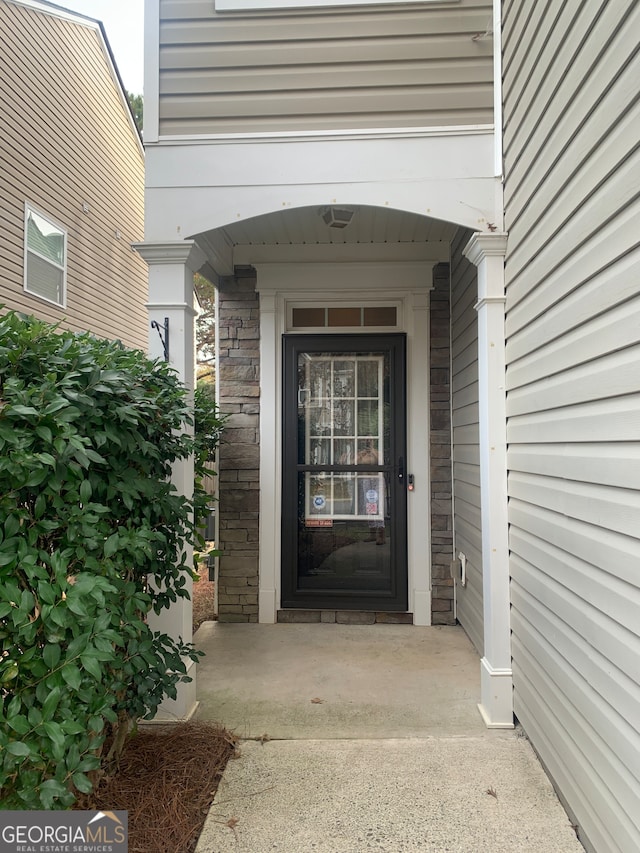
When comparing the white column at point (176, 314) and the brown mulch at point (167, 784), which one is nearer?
the brown mulch at point (167, 784)

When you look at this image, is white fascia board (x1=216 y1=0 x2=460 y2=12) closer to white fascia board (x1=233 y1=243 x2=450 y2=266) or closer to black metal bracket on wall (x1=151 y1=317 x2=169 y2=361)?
white fascia board (x1=233 y1=243 x2=450 y2=266)

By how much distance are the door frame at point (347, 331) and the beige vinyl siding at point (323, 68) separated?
45.4 inches

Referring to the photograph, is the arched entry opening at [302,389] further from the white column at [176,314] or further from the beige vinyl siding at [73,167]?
the beige vinyl siding at [73,167]

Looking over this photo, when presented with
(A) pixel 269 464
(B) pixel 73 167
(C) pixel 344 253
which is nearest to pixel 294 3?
(C) pixel 344 253

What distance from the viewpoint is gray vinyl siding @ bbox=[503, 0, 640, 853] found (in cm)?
130

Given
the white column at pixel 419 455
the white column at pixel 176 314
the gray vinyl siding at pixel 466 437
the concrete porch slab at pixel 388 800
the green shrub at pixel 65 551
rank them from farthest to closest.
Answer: the white column at pixel 419 455, the gray vinyl siding at pixel 466 437, the white column at pixel 176 314, the concrete porch slab at pixel 388 800, the green shrub at pixel 65 551

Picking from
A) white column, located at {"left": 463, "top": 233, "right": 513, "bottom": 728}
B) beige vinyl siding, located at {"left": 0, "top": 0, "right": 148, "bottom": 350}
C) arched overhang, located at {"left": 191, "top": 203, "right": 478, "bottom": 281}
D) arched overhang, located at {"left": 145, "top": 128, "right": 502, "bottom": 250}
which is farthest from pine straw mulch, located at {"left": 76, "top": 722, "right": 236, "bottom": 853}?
beige vinyl siding, located at {"left": 0, "top": 0, "right": 148, "bottom": 350}

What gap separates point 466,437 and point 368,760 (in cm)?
175

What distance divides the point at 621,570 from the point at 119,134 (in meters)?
8.33

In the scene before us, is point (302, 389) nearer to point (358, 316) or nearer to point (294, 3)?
point (358, 316)

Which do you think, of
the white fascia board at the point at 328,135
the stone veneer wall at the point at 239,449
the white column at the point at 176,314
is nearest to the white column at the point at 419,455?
the stone veneer wall at the point at 239,449

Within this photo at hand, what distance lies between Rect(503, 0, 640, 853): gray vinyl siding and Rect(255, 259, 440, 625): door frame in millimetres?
1264

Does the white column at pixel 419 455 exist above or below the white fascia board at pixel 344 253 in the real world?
below

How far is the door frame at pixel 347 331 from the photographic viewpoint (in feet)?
11.3
